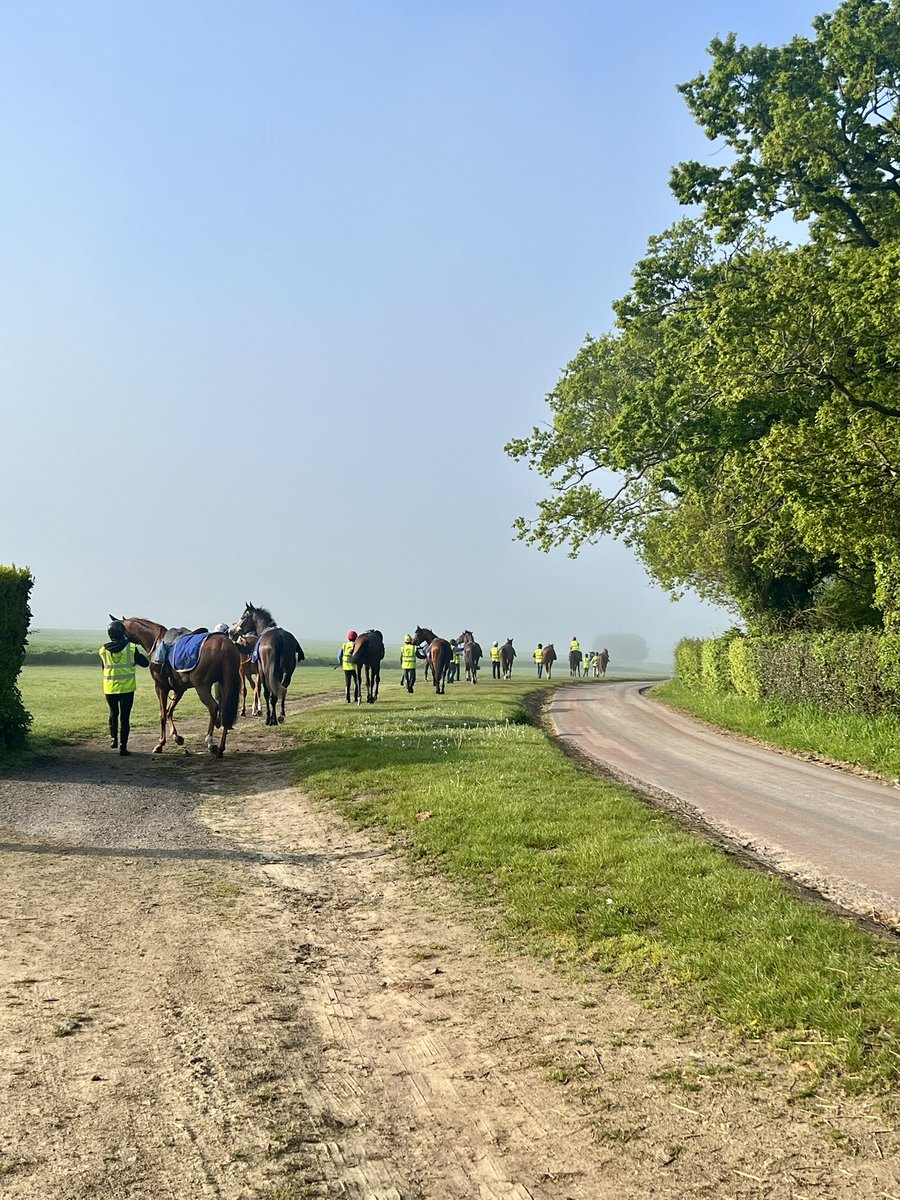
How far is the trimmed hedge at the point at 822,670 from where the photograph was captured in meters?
18.8

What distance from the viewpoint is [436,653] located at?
36188 mm

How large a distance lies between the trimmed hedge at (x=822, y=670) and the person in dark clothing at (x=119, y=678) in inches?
639

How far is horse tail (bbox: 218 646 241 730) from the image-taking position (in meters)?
16.8

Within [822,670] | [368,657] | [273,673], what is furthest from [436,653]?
[822,670]

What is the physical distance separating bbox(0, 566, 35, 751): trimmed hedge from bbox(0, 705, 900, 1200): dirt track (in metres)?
8.84

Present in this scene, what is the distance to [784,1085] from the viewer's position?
446cm

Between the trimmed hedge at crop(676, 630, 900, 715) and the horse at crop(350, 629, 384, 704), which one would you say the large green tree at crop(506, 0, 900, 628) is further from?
the horse at crop(350, 629, 384, 704)


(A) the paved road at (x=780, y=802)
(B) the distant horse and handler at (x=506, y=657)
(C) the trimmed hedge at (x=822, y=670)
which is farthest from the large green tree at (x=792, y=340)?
(B) the distant horse and handler at (x=506, y=657)

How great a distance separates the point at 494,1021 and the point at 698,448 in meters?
21.1

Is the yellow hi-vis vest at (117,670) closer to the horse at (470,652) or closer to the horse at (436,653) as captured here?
the horse at (436,653)

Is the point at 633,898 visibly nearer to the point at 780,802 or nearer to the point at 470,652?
the point at 780,802

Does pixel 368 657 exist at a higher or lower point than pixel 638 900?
higher

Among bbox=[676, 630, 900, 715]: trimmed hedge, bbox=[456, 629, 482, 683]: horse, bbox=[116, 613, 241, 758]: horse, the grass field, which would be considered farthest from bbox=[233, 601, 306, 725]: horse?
bbox=[456, 629, 482, 683]: horse

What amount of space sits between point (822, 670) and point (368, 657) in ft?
47.9
